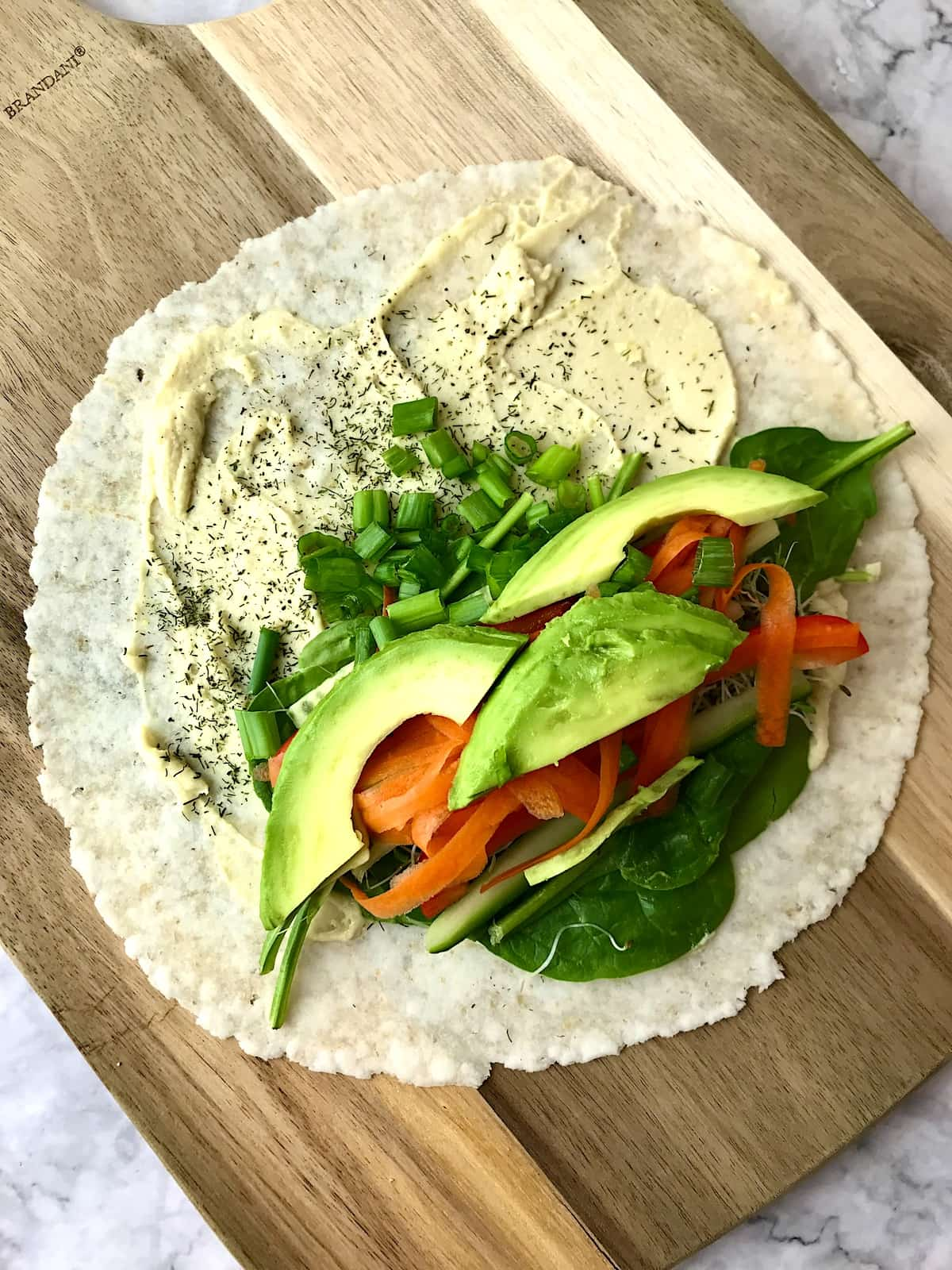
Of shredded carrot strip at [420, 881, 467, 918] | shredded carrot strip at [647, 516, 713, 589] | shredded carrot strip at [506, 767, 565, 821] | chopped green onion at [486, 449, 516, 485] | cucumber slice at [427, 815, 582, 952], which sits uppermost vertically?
chopped green onion at [486, 449, 516, 485]

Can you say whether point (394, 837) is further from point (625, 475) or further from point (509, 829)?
point (625, 475)

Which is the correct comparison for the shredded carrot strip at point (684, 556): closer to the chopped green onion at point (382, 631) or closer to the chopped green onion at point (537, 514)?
the chopped green onion at point (537, 514)

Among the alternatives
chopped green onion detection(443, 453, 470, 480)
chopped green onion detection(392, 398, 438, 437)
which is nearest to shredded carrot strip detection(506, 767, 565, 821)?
chopped green onion detection(443, 453, 470, 480)

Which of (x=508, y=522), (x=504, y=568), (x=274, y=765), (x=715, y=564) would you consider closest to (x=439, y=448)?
(x=508, y=522)

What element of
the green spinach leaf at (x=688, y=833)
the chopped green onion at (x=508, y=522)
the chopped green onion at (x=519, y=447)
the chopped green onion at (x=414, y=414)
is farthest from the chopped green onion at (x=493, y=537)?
the green spinach leaf at (x=688, y=833)

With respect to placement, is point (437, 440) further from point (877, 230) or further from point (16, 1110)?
point (16, 1110)

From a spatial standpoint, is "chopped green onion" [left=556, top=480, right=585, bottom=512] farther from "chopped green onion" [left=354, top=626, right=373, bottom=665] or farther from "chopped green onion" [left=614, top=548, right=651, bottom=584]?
"chopped green onion" [left=354, top=626, right=373, bottom=665]
